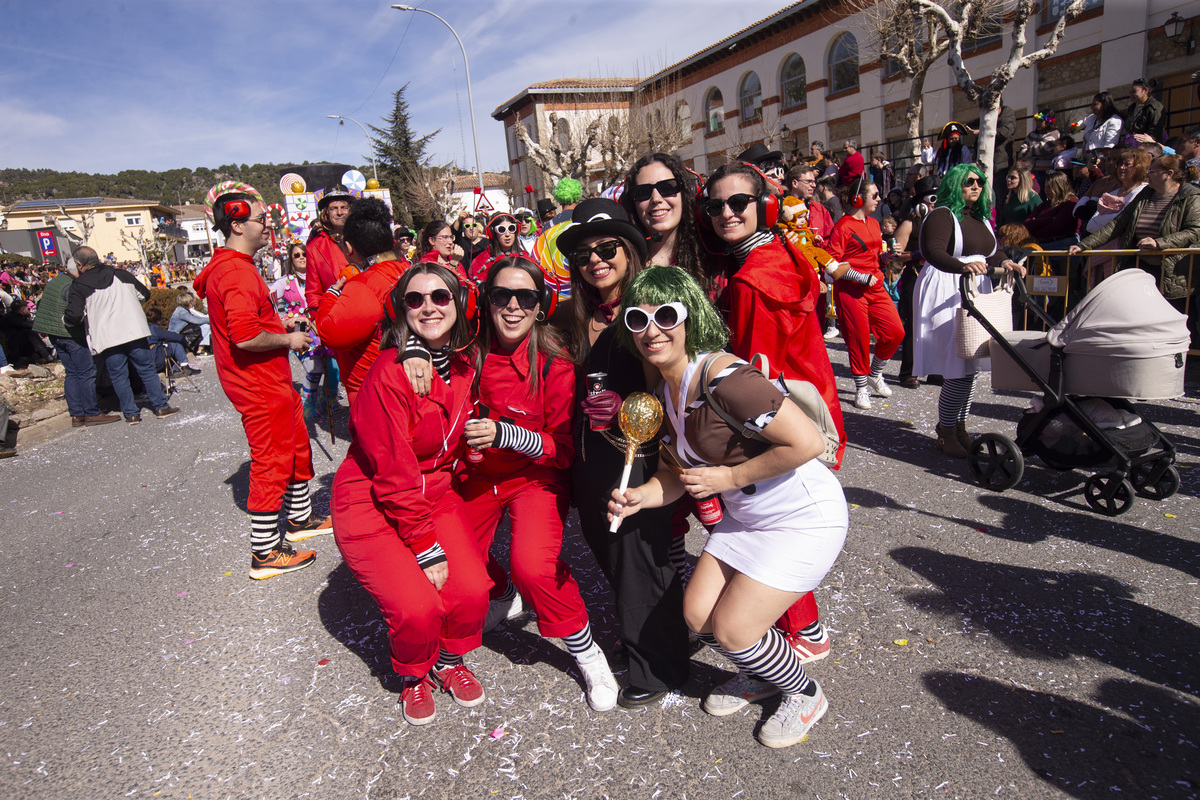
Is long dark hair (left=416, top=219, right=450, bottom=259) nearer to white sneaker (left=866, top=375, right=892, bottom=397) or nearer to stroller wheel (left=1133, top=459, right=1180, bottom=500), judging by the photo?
white sneaker (left=866, top=375, right=892, bottom=397)

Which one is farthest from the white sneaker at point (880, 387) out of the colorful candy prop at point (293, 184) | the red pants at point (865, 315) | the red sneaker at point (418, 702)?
the colorful candy prop at point (293, 184)

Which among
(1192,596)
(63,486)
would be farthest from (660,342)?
(63,486)

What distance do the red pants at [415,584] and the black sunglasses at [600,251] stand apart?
113 cm

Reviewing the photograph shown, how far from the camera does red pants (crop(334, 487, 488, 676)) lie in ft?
8.20

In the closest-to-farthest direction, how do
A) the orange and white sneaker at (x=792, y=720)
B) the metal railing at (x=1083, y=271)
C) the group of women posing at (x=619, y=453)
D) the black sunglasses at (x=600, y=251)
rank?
the group of women posing at (x=619, y=453)
the orange and white sneaker at (x=792, y=720)
the black sunglasses at (x=600, y=251)
the metal railing at (x=1083, y=271)

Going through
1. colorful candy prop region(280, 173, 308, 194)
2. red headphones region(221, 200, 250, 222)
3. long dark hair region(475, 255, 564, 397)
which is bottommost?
long dark hair region(475, 255, 564, 397)

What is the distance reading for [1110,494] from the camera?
3.66m

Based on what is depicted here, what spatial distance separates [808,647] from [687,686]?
0.53m

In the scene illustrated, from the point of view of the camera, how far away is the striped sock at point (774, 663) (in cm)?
222

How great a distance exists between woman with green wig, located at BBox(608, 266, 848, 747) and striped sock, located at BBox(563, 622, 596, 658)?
0.54 meters

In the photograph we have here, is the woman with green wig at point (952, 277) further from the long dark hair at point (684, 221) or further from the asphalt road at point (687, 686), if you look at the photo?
the long dark hair at point (684, 221)

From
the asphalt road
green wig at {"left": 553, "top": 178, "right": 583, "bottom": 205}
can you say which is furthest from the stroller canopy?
green wig at {"left": 553, "top": 178, "right": 583, "bottom": 205}

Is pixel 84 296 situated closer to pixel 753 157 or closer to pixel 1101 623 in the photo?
pixel 753 157

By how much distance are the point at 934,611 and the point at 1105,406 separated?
1745 millimetres
